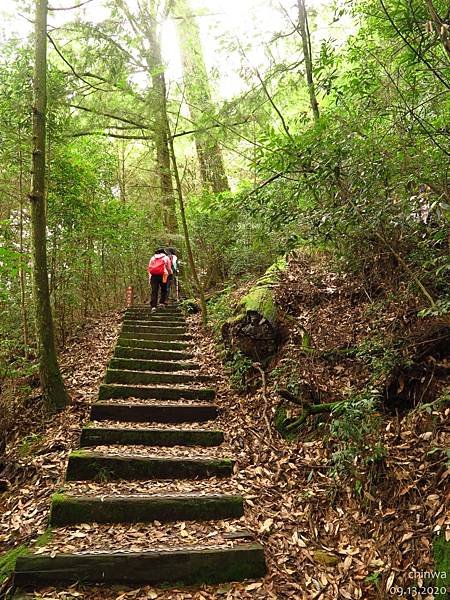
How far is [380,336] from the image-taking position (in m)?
4.89

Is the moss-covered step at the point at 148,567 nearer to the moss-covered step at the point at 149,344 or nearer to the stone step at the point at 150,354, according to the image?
the stone step at the point at 150,354

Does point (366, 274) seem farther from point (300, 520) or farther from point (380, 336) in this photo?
point (300, 520)

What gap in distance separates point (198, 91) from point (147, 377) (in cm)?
719

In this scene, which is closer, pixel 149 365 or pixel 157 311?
pixel 149 365

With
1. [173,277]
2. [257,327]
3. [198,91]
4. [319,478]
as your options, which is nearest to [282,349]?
[257,327]

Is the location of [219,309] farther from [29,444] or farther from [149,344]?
[29,444]

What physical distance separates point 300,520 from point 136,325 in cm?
615

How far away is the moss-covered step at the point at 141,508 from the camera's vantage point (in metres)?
3.70

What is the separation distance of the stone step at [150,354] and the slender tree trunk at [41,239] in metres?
1.59

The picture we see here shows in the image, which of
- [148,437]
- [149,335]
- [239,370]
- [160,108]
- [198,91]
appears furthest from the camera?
[198,91]

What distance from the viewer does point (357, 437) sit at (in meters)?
3.79

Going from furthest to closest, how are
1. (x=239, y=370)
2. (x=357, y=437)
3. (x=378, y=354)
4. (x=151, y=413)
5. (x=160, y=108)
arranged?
(x=160, y=108), (x=239, y=370), (x=151, y=413), (x=378, y=354), (x=357, y=437)

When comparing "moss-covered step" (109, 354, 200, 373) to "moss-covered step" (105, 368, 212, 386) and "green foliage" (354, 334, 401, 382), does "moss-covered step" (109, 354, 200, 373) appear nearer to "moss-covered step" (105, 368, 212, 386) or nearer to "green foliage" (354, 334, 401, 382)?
"moss-covered step" (105, 368, 212, 386)

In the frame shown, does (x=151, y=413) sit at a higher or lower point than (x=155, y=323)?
lower
